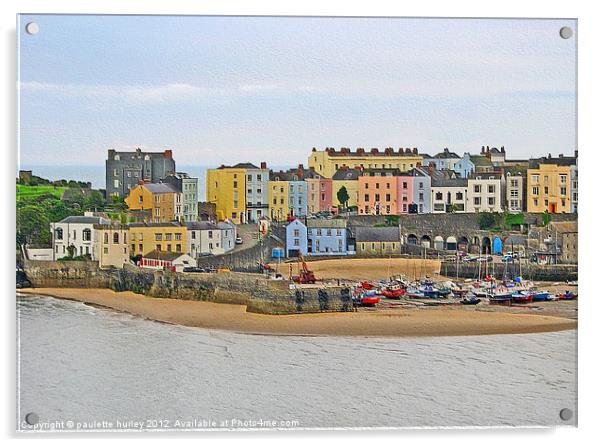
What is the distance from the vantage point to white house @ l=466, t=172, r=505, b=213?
5.92 meters

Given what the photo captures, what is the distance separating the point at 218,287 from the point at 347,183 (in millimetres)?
859

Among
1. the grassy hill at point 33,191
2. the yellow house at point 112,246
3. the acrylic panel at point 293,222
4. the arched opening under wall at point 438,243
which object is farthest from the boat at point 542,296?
the grassy hill at point 33,191

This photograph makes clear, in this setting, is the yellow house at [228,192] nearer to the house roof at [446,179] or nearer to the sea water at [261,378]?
the sea water at [261,378]

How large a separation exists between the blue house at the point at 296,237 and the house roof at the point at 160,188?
0.63 metres

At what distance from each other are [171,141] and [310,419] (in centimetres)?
Answer: 157

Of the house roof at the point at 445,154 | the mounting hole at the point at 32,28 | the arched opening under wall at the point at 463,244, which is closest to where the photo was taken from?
the mounting hole at the point at 32,28

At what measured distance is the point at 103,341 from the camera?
5.79m

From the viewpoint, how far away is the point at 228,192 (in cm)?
588

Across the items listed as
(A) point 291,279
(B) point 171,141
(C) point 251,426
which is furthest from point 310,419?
(B) point 171,141

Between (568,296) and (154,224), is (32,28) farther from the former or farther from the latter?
(568,296)

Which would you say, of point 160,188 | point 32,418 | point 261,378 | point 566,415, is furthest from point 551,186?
point 32,418

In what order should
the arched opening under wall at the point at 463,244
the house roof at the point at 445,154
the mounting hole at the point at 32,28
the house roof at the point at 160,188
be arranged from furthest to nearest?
the arched opening under wall at the point at 463,244 < the house roof at the point at 445,154 < the house roof at the point at 160,188 < the mounting hole at the point at 32,28

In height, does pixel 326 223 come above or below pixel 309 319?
above

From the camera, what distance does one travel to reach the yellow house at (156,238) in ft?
19.2
